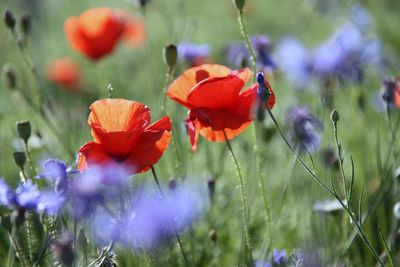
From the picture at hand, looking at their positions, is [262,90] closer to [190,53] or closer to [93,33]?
[190,53]

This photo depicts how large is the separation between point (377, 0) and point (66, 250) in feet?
9.01

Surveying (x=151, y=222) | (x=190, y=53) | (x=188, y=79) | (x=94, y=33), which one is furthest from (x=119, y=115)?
(x=94, y=33)

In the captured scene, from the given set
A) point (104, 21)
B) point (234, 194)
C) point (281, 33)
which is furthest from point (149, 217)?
point (281, 33)

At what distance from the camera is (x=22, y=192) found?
3.91ft

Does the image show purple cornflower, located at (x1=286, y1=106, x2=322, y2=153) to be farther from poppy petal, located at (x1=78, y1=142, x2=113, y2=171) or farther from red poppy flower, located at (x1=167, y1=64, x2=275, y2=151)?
poppy petal, located at (x1=78, y1=142, x2=113, y2=171)

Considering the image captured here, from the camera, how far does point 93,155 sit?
4.17 ft

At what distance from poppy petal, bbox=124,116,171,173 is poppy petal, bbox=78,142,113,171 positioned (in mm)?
36

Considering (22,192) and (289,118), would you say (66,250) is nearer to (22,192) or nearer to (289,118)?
(22,192)

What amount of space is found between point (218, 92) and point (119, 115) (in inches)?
6.5

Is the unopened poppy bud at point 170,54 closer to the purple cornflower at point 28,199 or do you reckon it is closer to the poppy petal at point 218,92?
the poppy petal at point 218,92

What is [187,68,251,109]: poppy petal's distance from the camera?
1.27 m

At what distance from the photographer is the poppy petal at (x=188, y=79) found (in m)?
1.33

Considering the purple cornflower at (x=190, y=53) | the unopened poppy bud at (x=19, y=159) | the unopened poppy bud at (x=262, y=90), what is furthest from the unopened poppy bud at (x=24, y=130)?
the purple cornflower at (x=190, y=53)

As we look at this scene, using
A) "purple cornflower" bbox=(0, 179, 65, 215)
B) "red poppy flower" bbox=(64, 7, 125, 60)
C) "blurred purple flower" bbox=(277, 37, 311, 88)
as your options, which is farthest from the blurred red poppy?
"purple cornflower" bbox=(0, 179, 65, 215)
